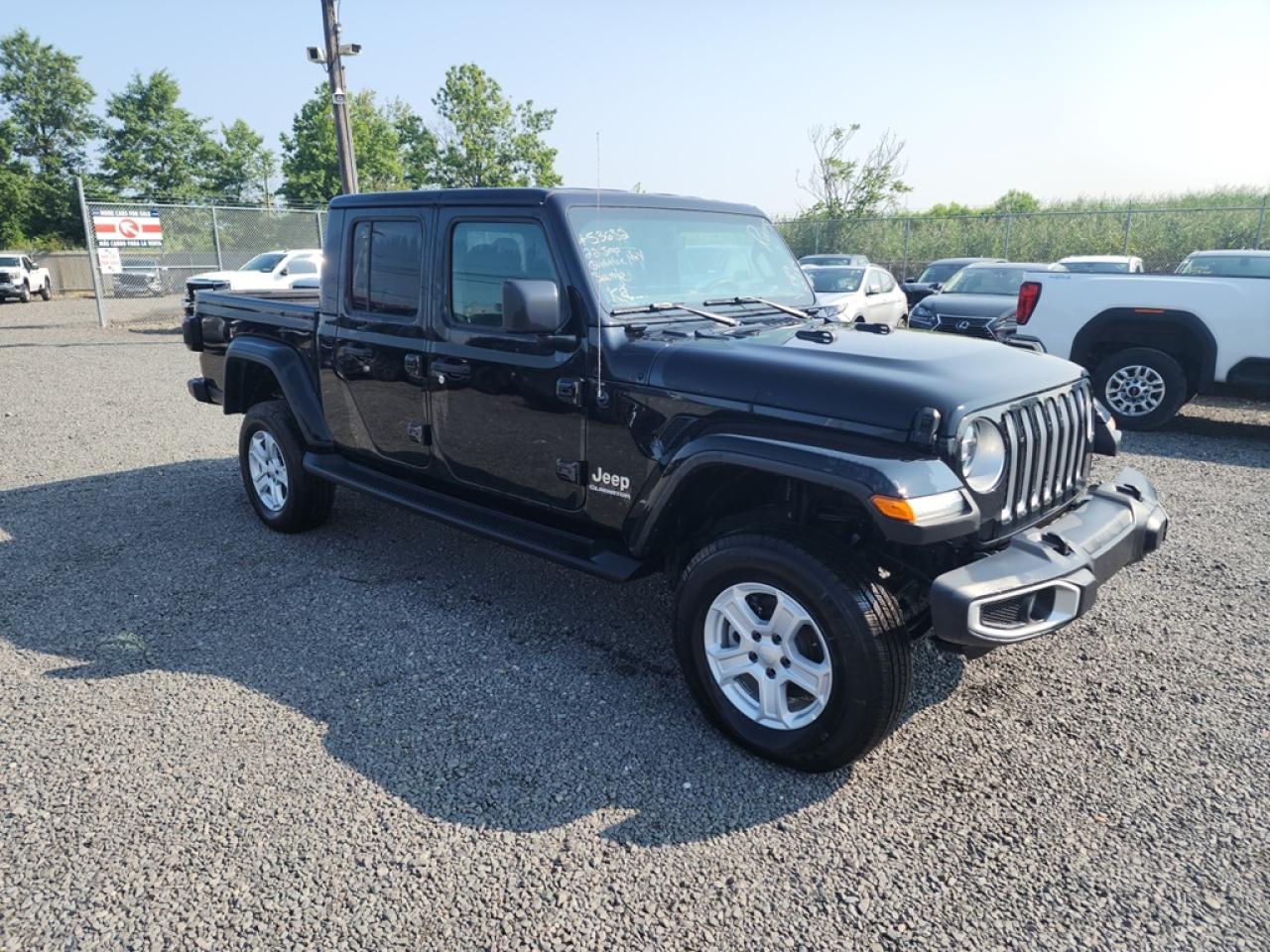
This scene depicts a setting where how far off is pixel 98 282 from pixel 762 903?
65.3ft

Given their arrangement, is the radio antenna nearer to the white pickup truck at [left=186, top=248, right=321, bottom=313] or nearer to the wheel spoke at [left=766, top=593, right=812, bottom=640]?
the wheel spoke at [left=766, top=593, right=812, bottom=640]

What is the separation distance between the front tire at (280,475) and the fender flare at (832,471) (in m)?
2.84

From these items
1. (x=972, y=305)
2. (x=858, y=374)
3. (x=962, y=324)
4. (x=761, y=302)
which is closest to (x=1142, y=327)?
(x=962, y=324)

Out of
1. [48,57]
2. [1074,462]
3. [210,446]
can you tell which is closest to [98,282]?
[210,446]

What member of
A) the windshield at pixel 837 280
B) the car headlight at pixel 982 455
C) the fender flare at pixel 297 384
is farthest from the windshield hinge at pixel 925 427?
the windshield at pixel 837 280

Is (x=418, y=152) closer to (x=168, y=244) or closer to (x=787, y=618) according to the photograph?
(x=168, y=244)

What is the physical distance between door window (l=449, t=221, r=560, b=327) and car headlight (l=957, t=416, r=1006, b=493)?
1786mm

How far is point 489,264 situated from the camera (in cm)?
392

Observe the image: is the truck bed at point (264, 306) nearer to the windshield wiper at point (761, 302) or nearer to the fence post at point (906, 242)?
the windshield wiper at point (761, 302)

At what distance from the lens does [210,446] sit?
26.0 ft

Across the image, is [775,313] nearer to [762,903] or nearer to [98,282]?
[762,903]

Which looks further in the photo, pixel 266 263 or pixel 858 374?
pixel 266 263

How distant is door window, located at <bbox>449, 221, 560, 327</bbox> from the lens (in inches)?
147

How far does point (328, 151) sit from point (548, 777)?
44792mm
